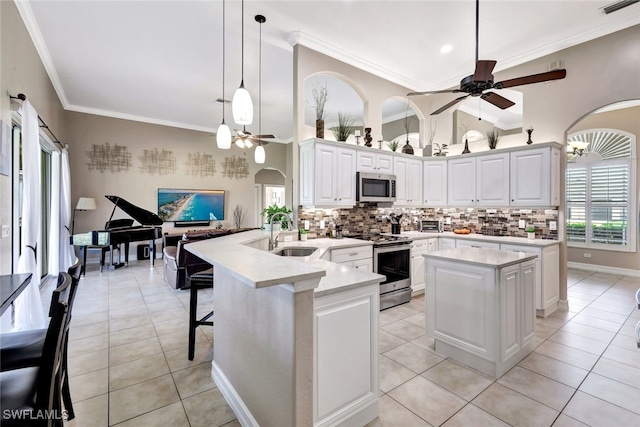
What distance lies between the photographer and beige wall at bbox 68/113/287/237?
6512 mm

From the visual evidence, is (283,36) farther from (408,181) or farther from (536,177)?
(536,177)

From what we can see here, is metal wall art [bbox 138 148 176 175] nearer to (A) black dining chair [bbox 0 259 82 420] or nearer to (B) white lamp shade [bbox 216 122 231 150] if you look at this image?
(B) white lamp shade [bbox 216 122 231 150]

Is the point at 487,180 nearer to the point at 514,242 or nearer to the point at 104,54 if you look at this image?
the point at 514,242

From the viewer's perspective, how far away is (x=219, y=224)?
826cm

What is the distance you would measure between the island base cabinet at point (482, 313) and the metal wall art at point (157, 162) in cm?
712

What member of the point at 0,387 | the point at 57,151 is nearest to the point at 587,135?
the point at 0,387

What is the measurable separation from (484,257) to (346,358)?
1.65m

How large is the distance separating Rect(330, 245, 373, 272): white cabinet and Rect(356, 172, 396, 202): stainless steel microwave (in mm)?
802

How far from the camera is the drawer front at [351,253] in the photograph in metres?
3.54

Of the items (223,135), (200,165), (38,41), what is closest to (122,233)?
(200,165)

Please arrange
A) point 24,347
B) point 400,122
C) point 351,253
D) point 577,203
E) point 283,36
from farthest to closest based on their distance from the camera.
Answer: point 400,122, point 577,203, point 283,36, point 351,253, point 24,347

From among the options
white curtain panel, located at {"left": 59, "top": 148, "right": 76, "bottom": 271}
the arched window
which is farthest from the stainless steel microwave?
white curtain panel, located at {"left": 59, "top": 148, "right": 76, "bottom": 271}

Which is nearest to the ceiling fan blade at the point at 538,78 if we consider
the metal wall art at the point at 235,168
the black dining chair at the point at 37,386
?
the black dining chair at the point at 37,386

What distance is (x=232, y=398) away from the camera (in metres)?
1.95
